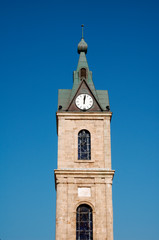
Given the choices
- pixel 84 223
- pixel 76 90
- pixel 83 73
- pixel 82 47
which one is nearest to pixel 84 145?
pixel 76 90

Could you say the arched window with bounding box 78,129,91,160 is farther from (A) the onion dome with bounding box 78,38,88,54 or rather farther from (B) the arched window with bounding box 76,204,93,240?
(A) the onion dome with bounding box 78,38,88,54

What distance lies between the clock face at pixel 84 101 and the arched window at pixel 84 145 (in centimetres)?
256

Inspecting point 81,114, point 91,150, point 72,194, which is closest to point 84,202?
point 72,194

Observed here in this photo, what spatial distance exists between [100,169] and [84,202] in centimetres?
360

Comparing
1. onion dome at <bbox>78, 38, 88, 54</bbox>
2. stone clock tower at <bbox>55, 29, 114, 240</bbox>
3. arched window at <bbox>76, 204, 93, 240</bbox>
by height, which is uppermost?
onion dome at <bbox>78, 38, 88, 54</bbox>

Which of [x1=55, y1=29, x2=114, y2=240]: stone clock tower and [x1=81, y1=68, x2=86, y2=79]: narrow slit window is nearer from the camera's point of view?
[x1=55, y1=29, x2=114, y2=240]: stone clock tower

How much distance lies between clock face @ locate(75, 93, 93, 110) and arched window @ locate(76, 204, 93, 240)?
10115mm

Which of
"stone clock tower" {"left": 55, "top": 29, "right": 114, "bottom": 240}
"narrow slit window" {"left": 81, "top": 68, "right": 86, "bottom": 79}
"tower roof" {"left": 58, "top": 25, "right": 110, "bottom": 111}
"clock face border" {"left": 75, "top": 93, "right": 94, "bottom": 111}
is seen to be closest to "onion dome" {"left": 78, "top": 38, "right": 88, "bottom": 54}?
"tower roof" {"left": 58, "top": 25, "right": 110, "bottom": 111}

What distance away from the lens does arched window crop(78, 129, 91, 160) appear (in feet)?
156

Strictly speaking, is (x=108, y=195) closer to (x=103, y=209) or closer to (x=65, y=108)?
(x=103, y=209)

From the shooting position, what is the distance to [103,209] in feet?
147

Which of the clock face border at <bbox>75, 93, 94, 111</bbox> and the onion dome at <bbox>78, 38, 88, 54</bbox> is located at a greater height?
the onion dome at <bbox>78, 38, 88, 54</bbox>

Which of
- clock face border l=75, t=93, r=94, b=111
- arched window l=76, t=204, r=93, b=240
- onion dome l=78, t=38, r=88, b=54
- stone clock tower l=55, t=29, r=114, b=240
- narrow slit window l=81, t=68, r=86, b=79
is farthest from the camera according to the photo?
onion dome l=78, t=38, r=88, b=54

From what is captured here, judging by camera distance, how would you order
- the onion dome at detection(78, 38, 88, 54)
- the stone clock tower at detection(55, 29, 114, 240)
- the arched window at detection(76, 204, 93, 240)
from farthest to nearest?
the onion dome at detection(78, 38, 88, 54) < the stone clock tower at detection(55, 29, 114, 240) < the arched window at detection(76, 204, 93, 240)
